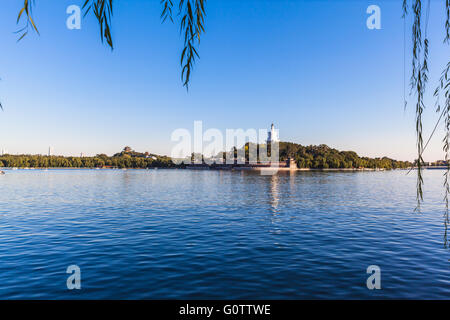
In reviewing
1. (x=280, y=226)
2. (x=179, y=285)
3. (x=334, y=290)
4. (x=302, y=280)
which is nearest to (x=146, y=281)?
(x=179, y=285)

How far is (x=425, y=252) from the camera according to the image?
15.0 m

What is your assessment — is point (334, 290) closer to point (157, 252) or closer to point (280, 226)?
point (157, 252)

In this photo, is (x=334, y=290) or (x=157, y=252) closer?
(x=334, y=290)

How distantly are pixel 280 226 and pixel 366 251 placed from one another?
298 inches
